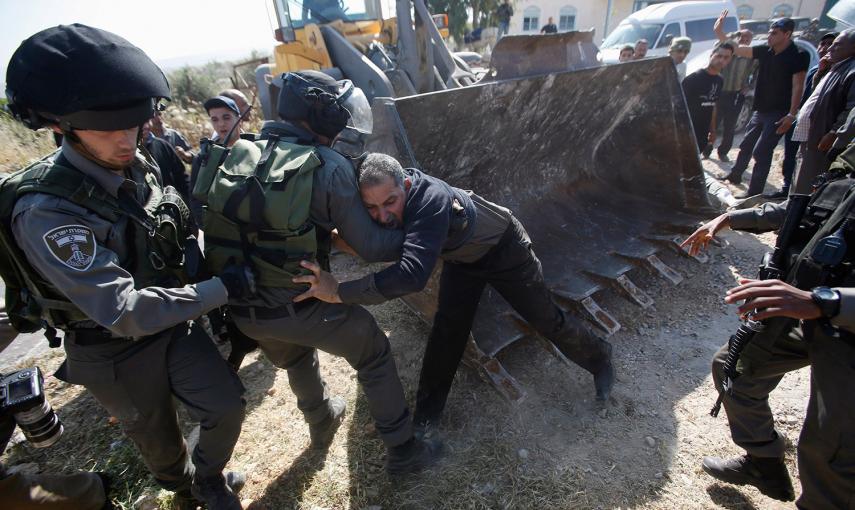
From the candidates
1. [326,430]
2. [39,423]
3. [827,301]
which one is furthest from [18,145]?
[827,301]

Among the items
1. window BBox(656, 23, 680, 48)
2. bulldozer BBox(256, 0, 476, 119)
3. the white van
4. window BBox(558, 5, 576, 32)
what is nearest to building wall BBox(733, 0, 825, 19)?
window BBox(558, 5, 576, 32)

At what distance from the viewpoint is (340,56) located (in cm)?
492

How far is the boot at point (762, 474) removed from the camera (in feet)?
6.36

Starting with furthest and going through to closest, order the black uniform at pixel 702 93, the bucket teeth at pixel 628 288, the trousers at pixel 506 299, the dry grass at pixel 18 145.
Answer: the dry grass at pixel 18 145 < the black uniform at pixel 702 93 < the bucket teeth at pixel 628 288 < the trousers at pixel 506 299

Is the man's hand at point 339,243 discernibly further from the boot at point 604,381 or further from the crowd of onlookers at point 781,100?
the crowd of onlookers at point 781,100

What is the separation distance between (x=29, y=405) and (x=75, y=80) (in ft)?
3.96

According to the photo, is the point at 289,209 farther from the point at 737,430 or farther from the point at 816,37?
Answer: the point at 816,37

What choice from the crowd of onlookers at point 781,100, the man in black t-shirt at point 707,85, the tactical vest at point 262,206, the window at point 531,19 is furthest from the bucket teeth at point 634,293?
the window at point 531,19

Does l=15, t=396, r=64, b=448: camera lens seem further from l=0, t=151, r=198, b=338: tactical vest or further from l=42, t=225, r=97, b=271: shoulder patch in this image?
l=42, t=225, r=97, b=271: shoulder patch

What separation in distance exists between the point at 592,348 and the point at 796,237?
1101 mm

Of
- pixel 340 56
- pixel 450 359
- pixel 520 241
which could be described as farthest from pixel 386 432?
pixel 340 56

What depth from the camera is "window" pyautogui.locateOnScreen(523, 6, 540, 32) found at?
25.1 meters

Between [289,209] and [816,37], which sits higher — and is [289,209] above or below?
above

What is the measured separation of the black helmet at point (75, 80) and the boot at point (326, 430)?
5.75ft
